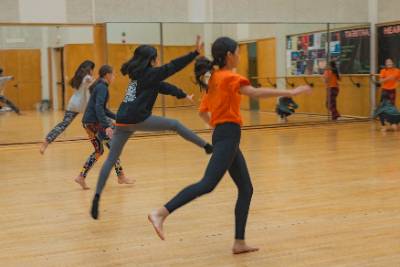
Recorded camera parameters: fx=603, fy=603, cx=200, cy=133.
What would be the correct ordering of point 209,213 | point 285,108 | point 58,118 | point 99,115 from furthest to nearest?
point 58,118
point 285,108
point 99,115
point 209,213

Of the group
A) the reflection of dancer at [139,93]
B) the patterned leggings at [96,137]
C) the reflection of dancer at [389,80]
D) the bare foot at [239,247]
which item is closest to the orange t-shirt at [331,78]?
the reflection of dancer at [389,80]

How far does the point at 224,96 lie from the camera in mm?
4062

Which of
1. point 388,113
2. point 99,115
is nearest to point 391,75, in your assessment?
point 388,113

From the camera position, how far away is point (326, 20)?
14922mm

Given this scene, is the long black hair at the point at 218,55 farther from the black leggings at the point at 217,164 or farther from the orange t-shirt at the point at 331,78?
the orange t-shirt at the point at 331,78

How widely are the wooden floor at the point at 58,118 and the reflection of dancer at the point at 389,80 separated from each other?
1.74 meters

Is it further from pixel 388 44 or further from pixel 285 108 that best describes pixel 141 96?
pixel 388 44

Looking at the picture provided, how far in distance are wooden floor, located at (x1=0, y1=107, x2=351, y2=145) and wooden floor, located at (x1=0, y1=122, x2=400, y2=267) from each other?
3.28 m

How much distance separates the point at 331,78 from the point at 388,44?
1.58 meters

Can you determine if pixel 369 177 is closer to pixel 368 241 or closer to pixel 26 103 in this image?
pixel 368 241

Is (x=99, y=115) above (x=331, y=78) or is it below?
below

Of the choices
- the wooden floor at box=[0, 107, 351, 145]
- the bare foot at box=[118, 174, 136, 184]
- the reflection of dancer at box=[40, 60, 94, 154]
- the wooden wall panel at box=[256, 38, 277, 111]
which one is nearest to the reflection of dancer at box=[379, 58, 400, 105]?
the wooden floor at box=[0, 107, 351, 145]

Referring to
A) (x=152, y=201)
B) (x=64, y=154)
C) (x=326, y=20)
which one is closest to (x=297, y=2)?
(x=326, y=20)

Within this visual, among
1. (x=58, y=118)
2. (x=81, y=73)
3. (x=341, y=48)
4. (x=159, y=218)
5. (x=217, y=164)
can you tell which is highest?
(x=341, y=48)
